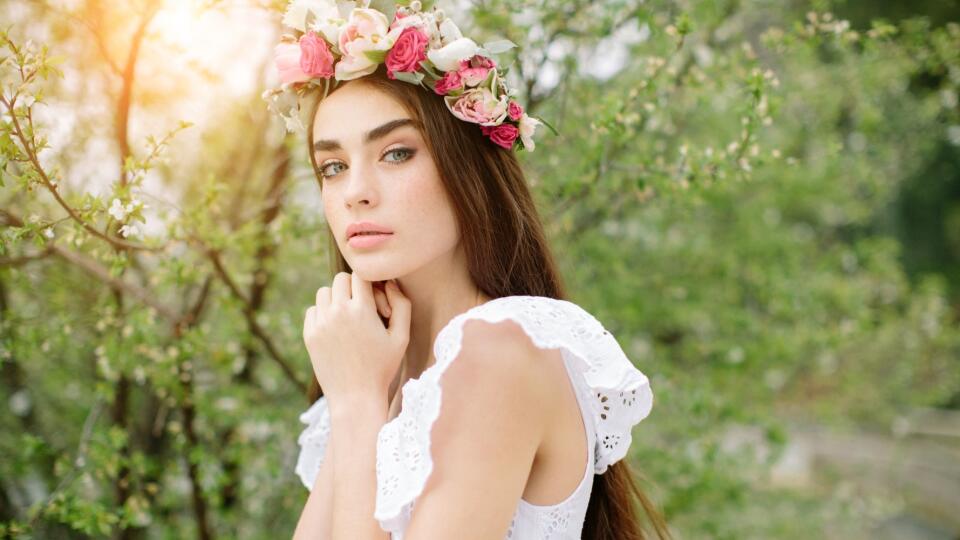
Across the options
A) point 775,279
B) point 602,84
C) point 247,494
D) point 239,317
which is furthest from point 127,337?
point 775,279

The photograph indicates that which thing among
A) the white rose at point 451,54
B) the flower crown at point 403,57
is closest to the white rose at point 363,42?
the flower crown at point 403,57

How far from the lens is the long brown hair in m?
1.81

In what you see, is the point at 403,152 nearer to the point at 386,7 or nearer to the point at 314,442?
the point at 386,7

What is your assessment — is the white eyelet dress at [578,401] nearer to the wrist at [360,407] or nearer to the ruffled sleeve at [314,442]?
the wrist at [360,407]

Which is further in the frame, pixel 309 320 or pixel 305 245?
pixel 305 245

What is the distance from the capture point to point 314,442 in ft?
7.80

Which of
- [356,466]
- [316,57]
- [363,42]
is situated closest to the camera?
[356,466]

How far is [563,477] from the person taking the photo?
1660mm

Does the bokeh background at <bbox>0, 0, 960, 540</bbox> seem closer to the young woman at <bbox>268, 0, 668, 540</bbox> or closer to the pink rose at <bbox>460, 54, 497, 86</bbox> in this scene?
the young woman at <bbox>268, 0, 668, 540</bbox>

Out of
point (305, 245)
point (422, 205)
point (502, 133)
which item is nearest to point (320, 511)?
point (422, 205)

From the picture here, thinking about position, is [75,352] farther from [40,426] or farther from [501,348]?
[501,348]

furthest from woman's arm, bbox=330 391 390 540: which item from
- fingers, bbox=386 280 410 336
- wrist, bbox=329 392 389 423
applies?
fingers, bbox=386 280 410 336

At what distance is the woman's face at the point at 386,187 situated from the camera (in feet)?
5.81

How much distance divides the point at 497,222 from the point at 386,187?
32 centimetres
